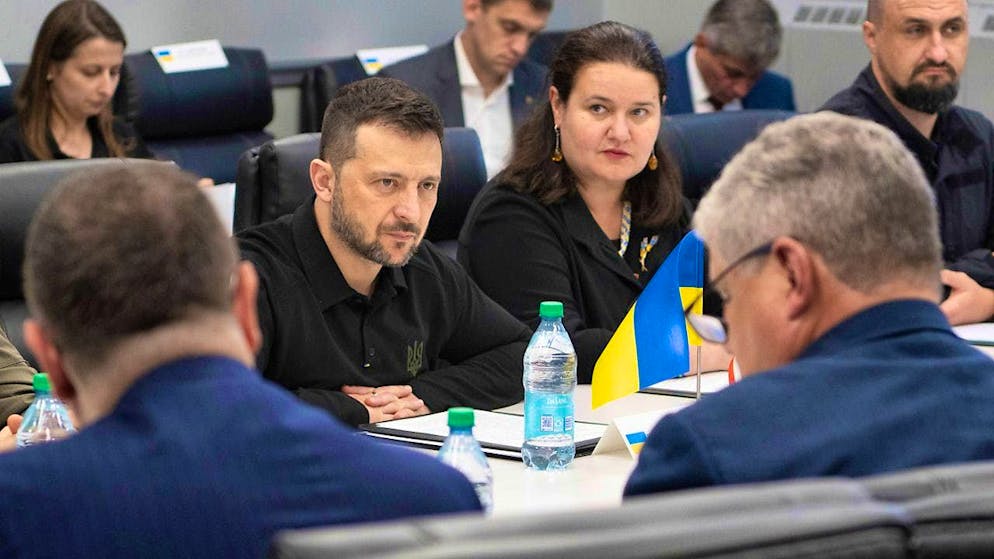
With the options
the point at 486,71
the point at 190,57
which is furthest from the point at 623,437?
the point at 190,57

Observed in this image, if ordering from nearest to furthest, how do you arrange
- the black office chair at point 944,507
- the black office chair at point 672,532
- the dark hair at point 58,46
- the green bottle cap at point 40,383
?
the black office chair at point 672,532 < the black office chair at point 944,507 < the green bottle cap at point 40,383 < the dark hair at point 58,46

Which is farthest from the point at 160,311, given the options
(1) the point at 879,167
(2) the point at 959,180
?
(2) the point at 959,180

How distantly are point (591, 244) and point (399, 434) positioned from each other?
930 mm

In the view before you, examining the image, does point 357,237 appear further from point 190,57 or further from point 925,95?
point 190,57

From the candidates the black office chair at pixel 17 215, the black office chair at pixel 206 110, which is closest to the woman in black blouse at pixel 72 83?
the black office chair at pixel 206 110

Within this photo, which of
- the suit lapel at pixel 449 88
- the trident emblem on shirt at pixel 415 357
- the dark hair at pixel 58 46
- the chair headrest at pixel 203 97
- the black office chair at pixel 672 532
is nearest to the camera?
the black office chair at pixel 672 532

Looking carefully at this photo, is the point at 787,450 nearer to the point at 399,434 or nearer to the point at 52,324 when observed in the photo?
the point at 52,324

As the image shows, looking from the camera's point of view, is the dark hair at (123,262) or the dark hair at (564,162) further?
the dark hair at (564,162)

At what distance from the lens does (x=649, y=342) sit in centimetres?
252

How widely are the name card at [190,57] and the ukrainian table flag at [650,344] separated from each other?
3127 mm

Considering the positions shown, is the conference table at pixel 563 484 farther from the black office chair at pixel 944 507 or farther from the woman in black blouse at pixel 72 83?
the woman in black blouse at pixel 72 83

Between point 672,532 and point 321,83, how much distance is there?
5088 mm

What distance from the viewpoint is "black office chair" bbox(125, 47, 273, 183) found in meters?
5.20

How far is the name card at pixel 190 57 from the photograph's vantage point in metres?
5.25
